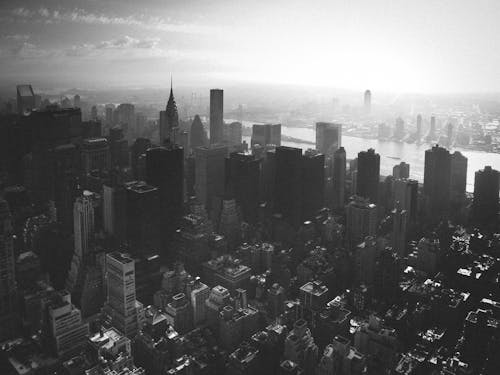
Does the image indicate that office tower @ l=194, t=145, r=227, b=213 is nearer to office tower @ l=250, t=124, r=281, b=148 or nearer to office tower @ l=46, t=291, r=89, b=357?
office tower @ l=250, t=124, r=281, b=148

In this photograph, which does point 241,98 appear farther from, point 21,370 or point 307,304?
point 21,370

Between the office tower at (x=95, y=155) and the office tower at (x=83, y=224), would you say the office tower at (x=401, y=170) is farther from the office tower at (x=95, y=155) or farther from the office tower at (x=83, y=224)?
the office tower at (x=83, y=224)

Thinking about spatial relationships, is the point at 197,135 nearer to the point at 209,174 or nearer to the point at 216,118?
the point at 216,118

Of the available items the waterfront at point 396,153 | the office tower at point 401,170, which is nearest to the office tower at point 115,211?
the waterfront at point 396,153

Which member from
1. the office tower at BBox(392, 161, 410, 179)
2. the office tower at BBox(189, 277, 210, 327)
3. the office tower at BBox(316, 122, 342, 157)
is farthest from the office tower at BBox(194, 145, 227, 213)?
the office tower at BBox(392, 161, 410, 179)

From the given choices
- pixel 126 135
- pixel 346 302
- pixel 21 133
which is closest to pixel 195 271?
pixel 346 302

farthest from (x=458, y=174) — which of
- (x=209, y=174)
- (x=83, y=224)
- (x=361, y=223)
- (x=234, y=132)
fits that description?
(x=83, y=224)
